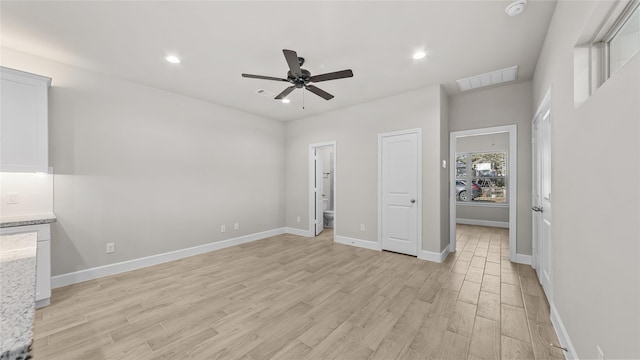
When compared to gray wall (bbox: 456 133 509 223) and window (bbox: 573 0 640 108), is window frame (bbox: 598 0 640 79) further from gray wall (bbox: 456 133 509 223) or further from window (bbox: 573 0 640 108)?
gray wall (bbox: 456 133 509 223)

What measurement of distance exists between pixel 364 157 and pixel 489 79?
2.21 m

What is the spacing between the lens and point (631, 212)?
101 centimetres

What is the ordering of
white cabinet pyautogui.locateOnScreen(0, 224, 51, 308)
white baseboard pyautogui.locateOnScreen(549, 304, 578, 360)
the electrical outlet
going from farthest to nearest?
the electrical outlet → white cabinet pyautogui.locateOnScreen(0, 224, 51, 308) → white baseboard pyautogui.locateOnScreen(549, 304, 578, 360)

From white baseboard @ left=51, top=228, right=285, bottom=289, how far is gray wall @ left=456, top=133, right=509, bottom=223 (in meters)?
6.16

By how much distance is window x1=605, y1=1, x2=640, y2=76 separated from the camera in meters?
1.19

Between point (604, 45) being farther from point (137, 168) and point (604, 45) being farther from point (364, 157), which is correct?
point (137, 168)

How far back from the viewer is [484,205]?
6.88 m

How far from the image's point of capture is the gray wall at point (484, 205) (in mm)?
6621

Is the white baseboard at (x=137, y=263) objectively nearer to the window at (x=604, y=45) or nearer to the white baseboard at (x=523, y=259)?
the white baseboard at (x=523, y=259)

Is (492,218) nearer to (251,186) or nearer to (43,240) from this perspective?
(251,186)

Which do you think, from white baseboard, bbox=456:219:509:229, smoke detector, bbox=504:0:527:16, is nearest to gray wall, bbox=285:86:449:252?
smoke detector, bbox=504:0:527:16

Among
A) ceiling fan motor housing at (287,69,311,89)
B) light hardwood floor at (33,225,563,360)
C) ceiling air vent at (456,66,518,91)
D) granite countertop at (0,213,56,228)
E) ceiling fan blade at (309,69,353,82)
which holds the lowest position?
light hardwood floor at (33,225,563,360)

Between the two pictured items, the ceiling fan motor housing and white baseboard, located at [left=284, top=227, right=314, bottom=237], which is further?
white baseboard, located at [left=284, top=227, right=314, bottom=237]

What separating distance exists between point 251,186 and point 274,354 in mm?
3762
